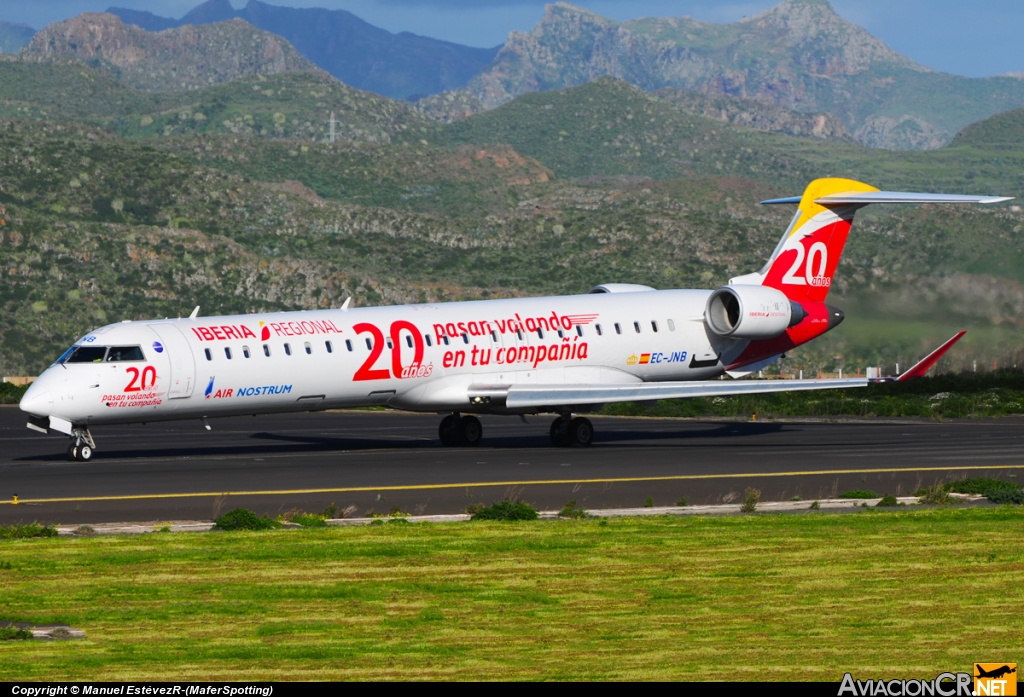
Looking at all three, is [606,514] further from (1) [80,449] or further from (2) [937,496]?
(1) [80,449]

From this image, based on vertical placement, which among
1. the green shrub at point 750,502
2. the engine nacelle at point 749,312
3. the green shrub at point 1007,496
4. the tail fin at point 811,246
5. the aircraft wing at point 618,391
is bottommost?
the green shrub at point 1007,496

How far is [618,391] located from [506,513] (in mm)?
14410

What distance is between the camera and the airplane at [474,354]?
31562 mm

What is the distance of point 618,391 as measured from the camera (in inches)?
1387

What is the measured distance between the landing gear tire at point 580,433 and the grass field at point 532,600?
15928 mm

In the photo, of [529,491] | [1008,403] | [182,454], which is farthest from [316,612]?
[1008,403]

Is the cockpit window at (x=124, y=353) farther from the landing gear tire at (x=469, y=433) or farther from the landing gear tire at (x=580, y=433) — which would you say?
the landing gear tire at (x=580, y=433)

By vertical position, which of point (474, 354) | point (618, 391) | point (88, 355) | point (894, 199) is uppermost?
point (894, 199)

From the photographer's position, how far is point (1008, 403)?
2063 inches

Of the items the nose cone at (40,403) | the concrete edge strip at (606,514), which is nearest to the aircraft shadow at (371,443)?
the nose cone at (40,403)

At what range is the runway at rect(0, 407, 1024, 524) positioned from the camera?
24.0 m

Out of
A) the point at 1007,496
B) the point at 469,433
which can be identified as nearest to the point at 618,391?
the point at 469,433

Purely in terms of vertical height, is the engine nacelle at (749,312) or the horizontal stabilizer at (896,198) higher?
the horizontal stabilizer at (896,198)

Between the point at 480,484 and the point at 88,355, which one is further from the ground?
the point at 88,355
